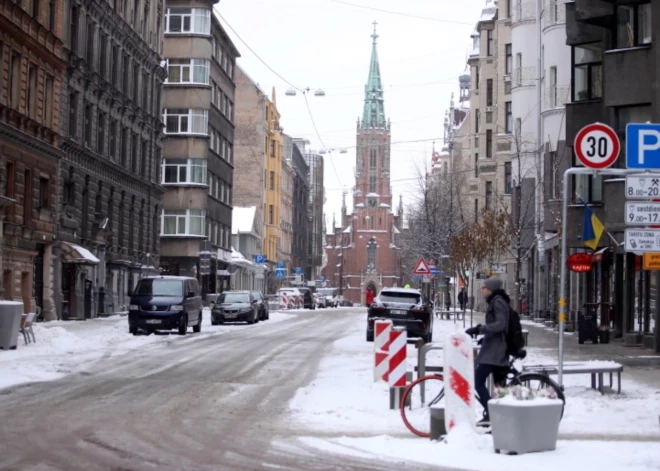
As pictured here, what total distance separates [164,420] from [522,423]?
15.5 ft

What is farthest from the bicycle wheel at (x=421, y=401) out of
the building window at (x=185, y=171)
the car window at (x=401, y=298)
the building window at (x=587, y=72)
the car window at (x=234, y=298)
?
the building window at (x=185, y=171)

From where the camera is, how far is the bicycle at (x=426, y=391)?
524 inches

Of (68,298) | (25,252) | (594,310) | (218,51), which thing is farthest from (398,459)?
(218,51)

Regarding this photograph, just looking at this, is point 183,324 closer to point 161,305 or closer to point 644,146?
point 161,305

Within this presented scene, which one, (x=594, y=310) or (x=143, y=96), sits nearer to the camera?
(x=594, y=310)

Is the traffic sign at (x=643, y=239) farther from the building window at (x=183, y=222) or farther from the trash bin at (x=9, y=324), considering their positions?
the building window at (x=183, y=222)

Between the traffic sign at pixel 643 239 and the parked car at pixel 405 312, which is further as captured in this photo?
the parked car at pixel 405 312

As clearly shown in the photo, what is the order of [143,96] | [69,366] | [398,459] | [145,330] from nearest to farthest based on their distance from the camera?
[398,459] < [69,366] < [145,330] < [143,96]

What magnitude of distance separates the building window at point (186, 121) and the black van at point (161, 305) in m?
35.4

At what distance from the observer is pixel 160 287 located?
37375 mm

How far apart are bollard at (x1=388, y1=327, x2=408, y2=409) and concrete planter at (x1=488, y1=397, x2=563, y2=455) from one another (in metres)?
3.68

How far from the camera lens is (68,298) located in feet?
155

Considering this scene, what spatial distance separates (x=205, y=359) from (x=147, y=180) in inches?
1412

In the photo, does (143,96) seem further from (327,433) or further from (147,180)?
(327,433)
